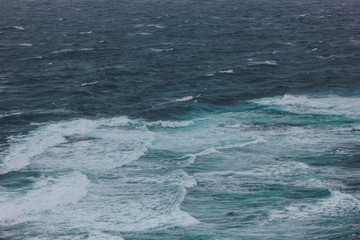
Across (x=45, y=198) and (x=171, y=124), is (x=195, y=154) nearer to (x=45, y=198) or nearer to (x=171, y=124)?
(x=171, y=124)

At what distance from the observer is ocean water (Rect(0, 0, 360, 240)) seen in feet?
109

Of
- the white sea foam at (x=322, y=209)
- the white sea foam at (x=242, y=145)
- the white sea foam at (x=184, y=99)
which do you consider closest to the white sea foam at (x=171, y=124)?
the white sea foam at (x=184, y=99)

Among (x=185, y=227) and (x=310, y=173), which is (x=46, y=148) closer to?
(x=185, y=227)

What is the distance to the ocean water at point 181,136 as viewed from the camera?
3334 cm

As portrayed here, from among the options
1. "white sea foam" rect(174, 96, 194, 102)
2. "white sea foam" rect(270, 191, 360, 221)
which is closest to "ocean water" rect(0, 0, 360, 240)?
"white sea foam" rect(270, 191, 360, 221)

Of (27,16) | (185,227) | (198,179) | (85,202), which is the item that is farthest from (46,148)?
(27,16)

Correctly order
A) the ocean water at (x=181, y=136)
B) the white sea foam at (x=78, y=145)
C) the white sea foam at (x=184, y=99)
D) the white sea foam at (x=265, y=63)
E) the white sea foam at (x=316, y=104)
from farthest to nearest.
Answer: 1. the white sea foam at (x=265, y=63)
2. the white sea foam at (x=184, y=99)
3. the white sea foam at (x=316, y=104)
4. the white sea foam at (x=78, y=145)
5. the ocean water at (x=181, y=136)

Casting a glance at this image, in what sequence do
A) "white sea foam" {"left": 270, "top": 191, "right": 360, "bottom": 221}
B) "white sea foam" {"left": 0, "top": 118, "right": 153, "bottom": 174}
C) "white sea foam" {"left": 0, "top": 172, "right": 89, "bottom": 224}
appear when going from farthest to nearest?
"white sea foam" {"left": 0, "top": 118, "right": 153, "bottom": 174} → "white sea foam" {"left": 0, "top": 172, "right": 89, "bottom": 224} → "white sea foam" {"left": 270, "top": 191, "right": 360, "bottom": 221}

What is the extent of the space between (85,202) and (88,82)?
31.2 meters

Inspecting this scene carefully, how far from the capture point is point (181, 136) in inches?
1874

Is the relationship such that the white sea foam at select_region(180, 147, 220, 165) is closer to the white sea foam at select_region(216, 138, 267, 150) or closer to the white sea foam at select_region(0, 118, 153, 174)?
the white sea foam at select_region(216, 138, 267, 150)

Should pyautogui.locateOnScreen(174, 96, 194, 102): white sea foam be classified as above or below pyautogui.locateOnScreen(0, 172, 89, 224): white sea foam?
below

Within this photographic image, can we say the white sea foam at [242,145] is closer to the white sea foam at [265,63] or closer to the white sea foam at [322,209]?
the white sea foam at [322,209]

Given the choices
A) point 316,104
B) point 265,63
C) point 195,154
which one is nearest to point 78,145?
point 195,154
